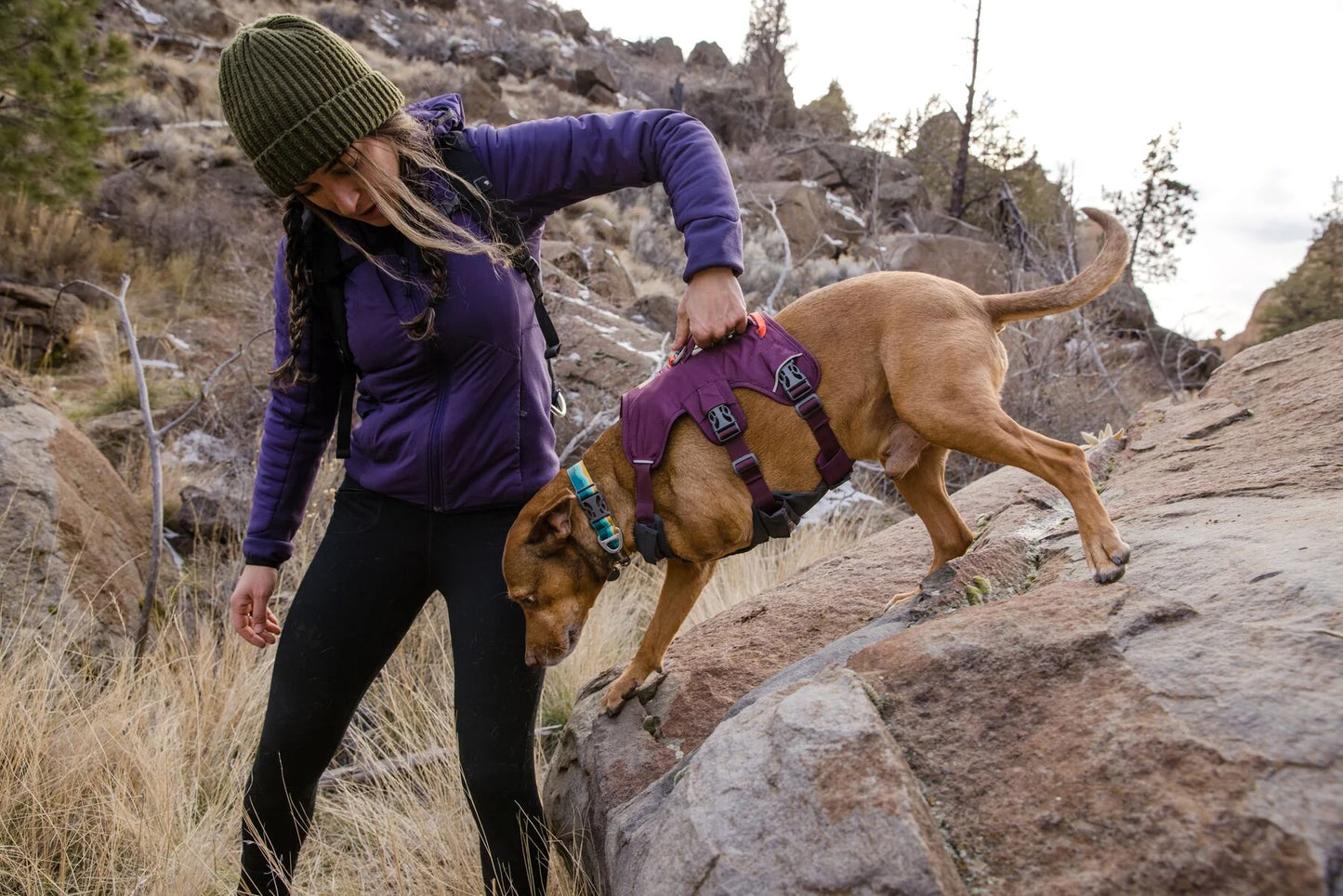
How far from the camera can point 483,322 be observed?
2506 millimetres

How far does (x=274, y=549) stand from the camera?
9.19 feet

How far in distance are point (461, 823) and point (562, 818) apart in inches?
16.7

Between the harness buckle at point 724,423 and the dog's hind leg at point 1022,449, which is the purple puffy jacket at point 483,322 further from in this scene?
the dog's hind leg at point 1022,449

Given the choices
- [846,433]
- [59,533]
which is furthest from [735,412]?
[59,533]

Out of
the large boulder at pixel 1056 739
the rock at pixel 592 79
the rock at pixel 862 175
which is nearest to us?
the large boulder at pixel 1056 739

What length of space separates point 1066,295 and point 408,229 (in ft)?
6.87

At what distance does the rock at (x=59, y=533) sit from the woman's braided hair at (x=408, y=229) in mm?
2743

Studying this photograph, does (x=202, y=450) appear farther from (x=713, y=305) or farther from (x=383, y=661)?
(x=713, y=305)

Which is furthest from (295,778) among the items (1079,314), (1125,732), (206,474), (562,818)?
(1079,314)

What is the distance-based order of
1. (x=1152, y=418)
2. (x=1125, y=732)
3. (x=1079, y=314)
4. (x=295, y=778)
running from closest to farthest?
(x=1125, y=732) → (x=295, y=778) → (x=1152, y=418) → (x=1079, y=314)

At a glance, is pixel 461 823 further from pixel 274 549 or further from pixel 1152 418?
pixel 1152 418

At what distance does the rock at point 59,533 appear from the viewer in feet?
14.2

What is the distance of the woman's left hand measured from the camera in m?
2.38

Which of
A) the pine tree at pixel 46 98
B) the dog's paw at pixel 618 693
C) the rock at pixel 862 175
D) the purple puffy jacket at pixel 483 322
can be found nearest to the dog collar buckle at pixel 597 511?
the purple puffy jacket at pixel 483 322
